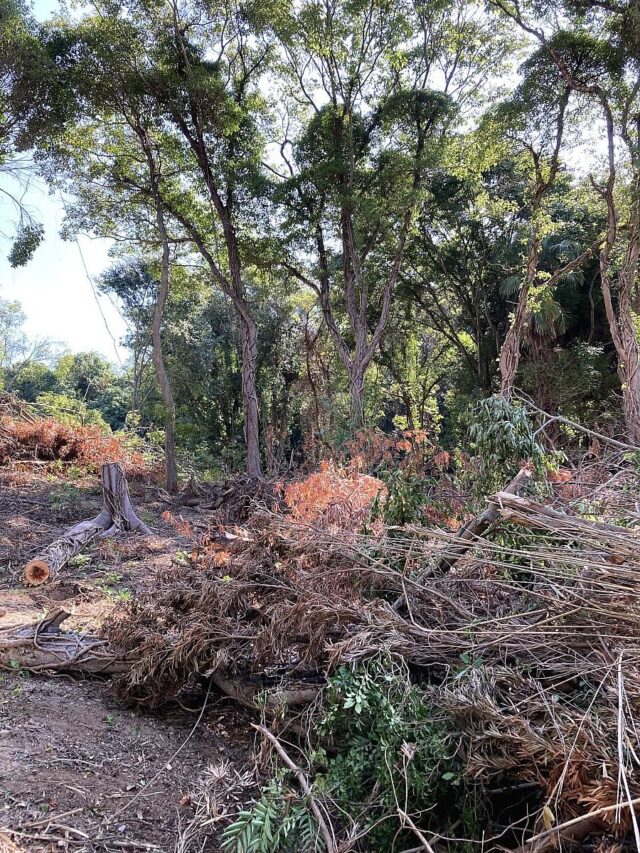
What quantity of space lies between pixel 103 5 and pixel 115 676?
413 inches

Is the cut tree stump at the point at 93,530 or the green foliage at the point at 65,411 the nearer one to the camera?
the cut tree stump at the point at 93,530

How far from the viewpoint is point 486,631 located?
2041 millimetres

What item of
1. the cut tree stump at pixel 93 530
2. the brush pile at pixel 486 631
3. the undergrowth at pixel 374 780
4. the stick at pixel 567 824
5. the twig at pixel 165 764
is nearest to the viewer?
the stick at pixel 567 824

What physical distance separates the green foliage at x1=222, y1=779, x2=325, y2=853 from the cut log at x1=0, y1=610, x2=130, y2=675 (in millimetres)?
1356

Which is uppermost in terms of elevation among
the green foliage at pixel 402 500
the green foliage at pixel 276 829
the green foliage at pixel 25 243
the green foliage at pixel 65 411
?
the green foliage at pixel 25 243

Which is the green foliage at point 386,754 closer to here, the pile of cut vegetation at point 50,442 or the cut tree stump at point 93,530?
the cut tree stump at point 93,530

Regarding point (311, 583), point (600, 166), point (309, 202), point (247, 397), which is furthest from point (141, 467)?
point (600, 166)

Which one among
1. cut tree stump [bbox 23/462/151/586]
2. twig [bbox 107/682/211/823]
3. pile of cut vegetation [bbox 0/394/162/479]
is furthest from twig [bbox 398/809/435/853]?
pile of cut vegetation [bbox 0/394/162/479]

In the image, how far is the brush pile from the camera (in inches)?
62.7

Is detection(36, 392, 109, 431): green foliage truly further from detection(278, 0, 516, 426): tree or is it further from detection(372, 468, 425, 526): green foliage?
detection(372, 468, 425, 526): green foliage

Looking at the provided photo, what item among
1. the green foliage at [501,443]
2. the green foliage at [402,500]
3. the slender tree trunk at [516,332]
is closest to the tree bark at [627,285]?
the slender tree trunk at [516,332]

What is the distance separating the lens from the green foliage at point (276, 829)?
1.67m

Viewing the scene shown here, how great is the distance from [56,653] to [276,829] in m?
1.83

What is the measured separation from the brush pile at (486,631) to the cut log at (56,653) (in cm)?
15
